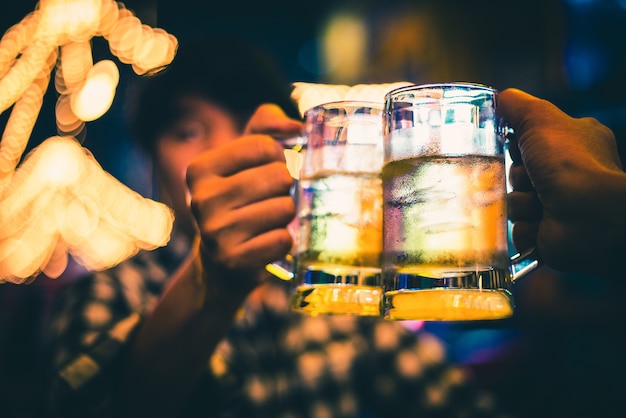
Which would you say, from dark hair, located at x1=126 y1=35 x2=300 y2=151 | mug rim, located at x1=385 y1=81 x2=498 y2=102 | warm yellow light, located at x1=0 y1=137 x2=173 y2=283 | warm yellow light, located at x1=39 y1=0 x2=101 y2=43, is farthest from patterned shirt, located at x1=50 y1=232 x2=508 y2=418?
warm yellow light, located at x1=0 y1=137 x2=173 y2=283

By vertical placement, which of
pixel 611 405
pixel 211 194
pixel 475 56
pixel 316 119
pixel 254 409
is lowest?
pixel 611 405

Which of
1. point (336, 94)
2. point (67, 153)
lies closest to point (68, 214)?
point (67, 153)

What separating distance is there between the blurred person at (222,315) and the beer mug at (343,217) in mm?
115

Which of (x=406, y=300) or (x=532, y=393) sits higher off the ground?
(x=406, y=300)

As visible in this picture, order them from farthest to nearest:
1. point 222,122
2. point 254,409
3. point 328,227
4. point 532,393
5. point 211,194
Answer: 1. point 532,393
2. point 222,122
3. point 254,409
4. point 211,194
5. point 328,227

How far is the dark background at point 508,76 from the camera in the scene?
11.0 feet

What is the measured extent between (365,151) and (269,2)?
11.1ft

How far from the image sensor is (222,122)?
2193mm

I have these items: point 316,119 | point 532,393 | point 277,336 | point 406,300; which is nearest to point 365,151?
point 316,119

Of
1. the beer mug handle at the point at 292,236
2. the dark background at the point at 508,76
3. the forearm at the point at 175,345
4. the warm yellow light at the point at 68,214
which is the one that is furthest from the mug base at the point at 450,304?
the warm yellow light at the point at 68,214

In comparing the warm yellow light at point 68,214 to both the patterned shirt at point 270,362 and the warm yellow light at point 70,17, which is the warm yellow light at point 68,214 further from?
the patterned shirt at point 270,362

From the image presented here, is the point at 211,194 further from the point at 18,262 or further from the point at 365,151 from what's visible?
the point at 18,262

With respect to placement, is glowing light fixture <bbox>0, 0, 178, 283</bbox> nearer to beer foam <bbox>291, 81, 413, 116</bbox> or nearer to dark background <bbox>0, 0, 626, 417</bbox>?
dark background <bbox>0, 0, 626, 417</bbox>

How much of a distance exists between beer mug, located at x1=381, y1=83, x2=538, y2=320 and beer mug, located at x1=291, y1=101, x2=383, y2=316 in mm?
76
